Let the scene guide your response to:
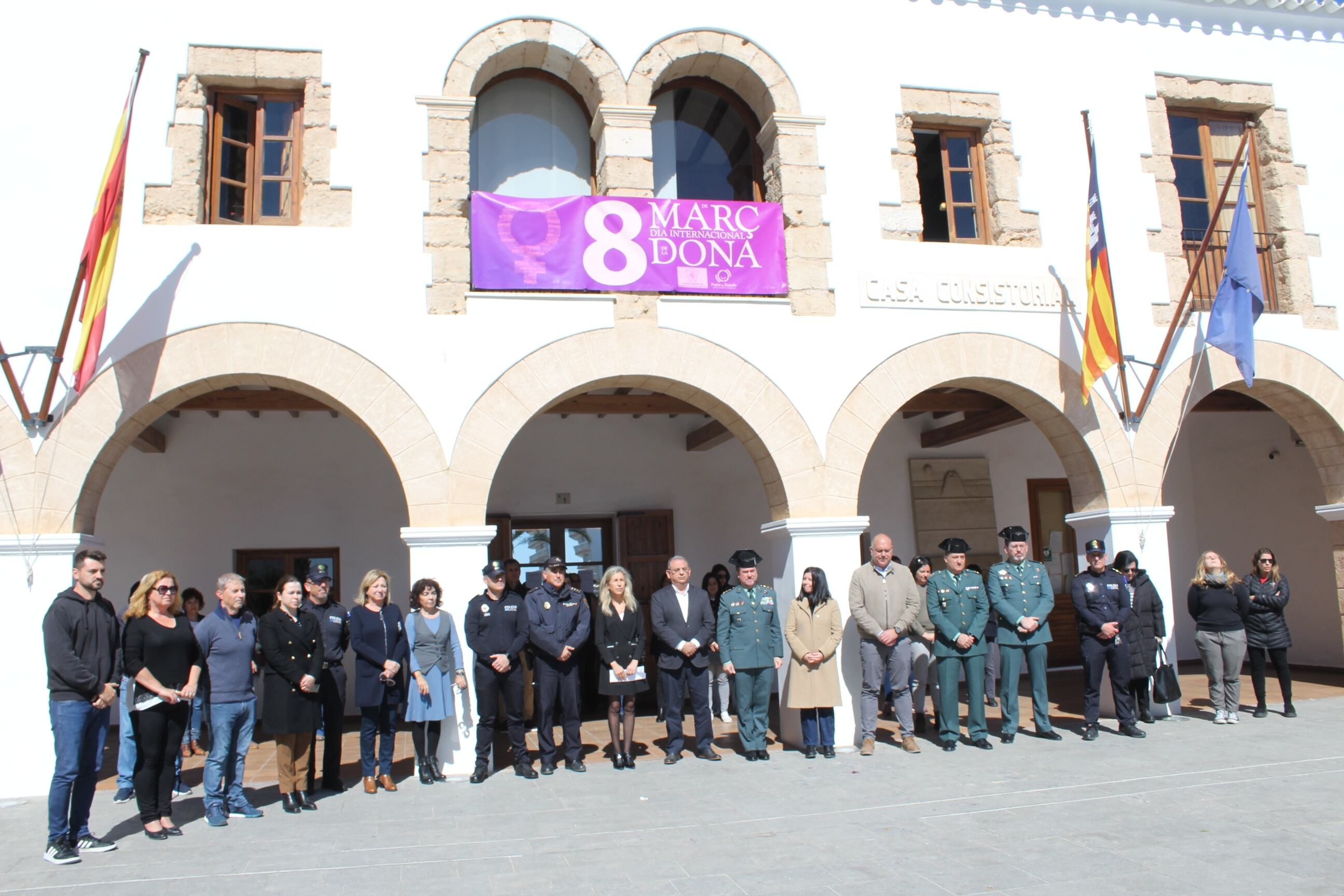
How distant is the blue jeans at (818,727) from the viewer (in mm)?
7527

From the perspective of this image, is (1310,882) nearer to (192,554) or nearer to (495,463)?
(495,463)

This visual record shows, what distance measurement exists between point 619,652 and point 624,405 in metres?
3.32

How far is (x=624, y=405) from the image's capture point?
33.0 feet

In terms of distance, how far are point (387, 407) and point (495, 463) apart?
91cm

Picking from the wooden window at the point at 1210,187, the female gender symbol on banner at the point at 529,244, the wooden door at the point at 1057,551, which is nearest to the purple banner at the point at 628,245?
the female gender symbol on banner at the point at 529,244

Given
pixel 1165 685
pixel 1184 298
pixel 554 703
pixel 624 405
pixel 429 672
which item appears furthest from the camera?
pixel 624 405

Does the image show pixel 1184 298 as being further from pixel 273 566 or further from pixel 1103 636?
pixel 273 566

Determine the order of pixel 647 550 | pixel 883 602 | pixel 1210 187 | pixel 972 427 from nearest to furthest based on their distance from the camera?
pixel 883 602 < pixel 1210 187 < pixel 972 427 < pixel 647 550

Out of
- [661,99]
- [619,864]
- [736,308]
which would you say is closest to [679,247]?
[736,308]

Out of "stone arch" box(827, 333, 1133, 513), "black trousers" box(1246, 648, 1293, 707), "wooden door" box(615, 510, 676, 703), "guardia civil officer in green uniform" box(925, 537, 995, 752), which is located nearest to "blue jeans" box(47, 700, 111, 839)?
"stone arch" box(827, 333, 1133, 513)

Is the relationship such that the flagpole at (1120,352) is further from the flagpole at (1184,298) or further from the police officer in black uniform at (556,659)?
the police officer in black uniform at (556,659)

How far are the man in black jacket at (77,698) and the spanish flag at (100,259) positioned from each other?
1.93 meters

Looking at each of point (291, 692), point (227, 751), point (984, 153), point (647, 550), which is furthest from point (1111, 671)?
point (227, 751)

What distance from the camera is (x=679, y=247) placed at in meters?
8.13
